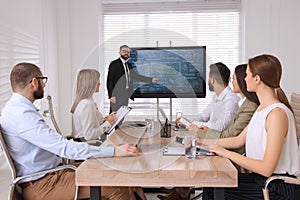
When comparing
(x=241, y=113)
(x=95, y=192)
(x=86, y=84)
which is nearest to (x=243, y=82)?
(x=241, y=113)

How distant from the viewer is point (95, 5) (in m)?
5.34

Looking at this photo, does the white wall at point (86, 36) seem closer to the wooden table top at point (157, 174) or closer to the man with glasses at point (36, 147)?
the man with glasses at point (36, 147)

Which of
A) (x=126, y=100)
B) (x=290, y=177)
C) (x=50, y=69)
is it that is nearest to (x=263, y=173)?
(x=290, y=177)

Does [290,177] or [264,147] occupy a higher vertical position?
[264,147]

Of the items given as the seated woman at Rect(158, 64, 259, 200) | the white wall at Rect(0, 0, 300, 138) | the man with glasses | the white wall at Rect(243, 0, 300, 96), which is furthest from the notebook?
the white wall at Rect(243, 0, 300, 96)

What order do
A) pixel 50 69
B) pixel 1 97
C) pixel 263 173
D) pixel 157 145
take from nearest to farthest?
pixel 263 173
pixel 157 145
pixel 1 97
pixel 50 69

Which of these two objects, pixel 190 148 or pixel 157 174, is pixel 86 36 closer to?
pixel 190 148

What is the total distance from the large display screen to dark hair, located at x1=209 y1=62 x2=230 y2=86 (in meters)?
0.08

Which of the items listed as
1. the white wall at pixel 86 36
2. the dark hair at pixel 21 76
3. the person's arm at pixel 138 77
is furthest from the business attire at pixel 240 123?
the white wall at pixel 86 36

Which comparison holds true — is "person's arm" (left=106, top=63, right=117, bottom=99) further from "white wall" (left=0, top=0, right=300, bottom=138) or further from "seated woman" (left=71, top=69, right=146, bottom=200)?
"white wall" (left=0, top=0, right=300, bottom=138)

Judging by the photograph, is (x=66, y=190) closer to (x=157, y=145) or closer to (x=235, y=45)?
(x=157, y=145)

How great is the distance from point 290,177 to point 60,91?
13.7 feet

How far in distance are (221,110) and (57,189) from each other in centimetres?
126

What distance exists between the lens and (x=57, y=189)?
1.96m
